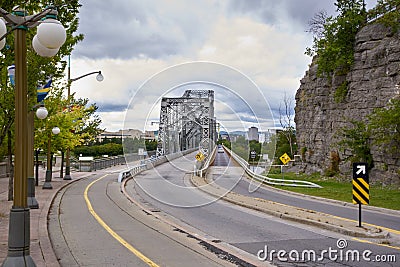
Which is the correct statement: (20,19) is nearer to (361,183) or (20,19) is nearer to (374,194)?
(361,183)

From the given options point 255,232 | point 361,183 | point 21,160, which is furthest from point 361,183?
point 21,160

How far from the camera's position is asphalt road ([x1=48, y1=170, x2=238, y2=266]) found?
973 cm

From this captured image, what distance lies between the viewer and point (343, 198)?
2344 cm

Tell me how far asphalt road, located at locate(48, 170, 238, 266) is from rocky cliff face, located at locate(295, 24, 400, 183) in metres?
19.0

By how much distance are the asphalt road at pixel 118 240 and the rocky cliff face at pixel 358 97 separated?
1901cm

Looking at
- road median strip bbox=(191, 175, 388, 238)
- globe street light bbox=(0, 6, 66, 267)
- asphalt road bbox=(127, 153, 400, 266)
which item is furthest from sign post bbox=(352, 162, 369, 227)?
globe street light bbox=(0, 6, 66, 267)

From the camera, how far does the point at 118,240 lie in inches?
472

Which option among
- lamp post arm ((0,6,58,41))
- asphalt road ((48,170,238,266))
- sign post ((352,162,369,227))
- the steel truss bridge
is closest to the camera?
lamp post arm ((0,6,58,41))

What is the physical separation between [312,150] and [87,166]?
22.8m

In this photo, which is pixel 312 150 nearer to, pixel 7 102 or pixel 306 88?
pixel 306 88

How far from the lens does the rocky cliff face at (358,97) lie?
30.9 meters

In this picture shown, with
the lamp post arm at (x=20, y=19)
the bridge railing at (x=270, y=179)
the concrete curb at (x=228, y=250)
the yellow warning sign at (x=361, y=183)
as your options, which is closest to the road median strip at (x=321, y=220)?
the yellow warning sign at (x=361, y=183)

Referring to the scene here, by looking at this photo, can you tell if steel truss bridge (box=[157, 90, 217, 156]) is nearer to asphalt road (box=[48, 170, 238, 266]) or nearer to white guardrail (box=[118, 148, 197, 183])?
white guardrail (box=[118, 148, 197, 183])

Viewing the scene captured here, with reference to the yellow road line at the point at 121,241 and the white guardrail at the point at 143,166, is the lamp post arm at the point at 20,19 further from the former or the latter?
the white guardrail at the point at 143,166
